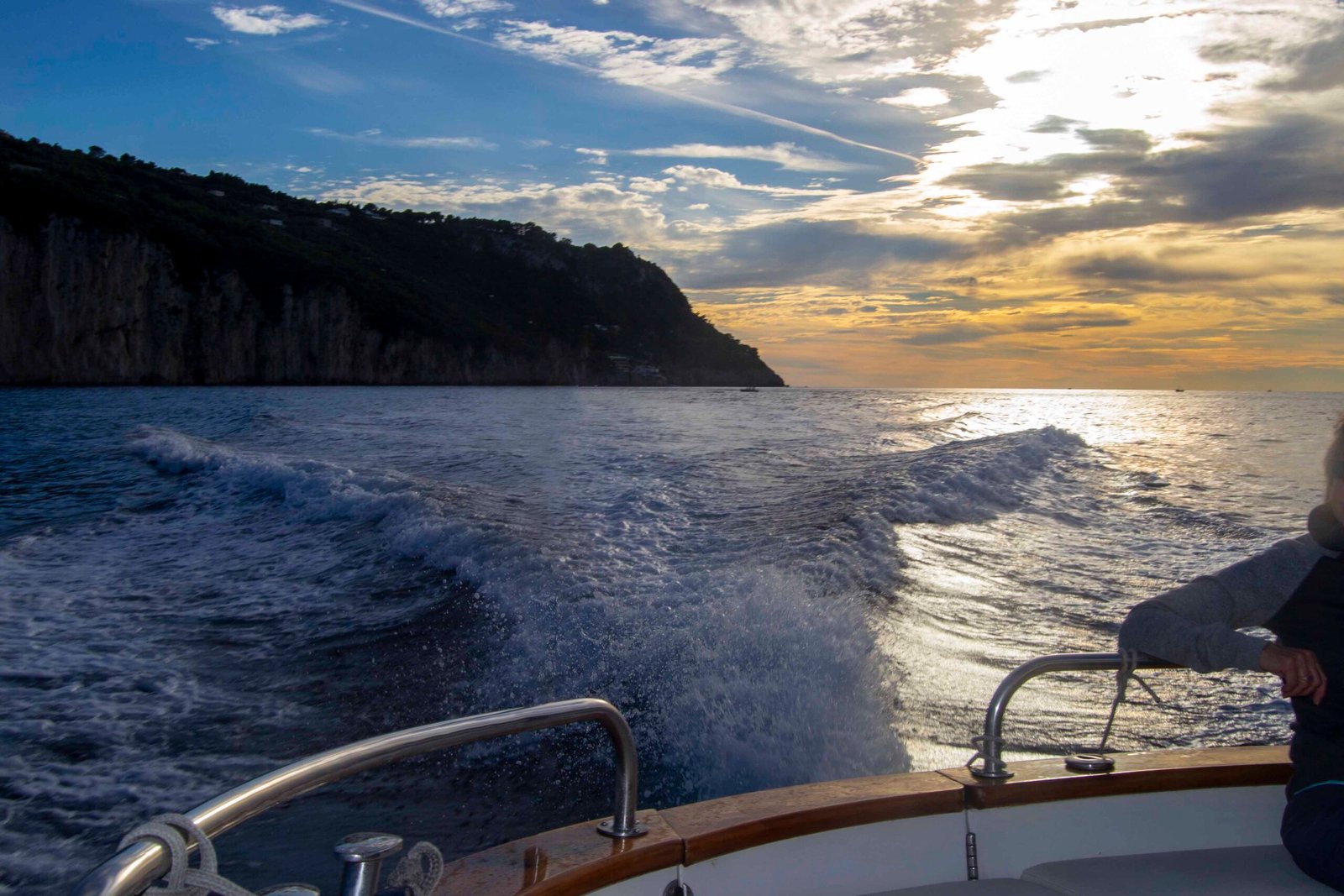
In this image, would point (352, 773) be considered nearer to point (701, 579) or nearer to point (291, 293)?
point (701, 579)

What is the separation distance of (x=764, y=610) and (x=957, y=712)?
1465 mm

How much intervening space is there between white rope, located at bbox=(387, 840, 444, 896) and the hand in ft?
5.24

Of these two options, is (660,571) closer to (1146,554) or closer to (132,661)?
(132,661)

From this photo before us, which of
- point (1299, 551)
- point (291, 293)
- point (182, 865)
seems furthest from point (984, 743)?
point (291, 293)

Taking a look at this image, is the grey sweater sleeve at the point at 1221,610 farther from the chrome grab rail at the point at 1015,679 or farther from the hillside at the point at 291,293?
the hillside at the point at 291,293

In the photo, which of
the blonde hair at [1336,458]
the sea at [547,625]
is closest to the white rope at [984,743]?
the blonde hair at [1336,458]

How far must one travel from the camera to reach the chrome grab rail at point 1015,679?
192 centimetres

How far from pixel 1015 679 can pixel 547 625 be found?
4.37m

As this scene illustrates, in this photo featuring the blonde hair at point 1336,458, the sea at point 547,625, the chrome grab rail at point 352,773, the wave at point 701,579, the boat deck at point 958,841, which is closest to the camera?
the chrome grab rail at point 352,773

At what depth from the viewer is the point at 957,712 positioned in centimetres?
454

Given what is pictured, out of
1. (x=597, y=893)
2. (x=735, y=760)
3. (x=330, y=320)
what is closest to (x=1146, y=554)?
(x=735, y=760)

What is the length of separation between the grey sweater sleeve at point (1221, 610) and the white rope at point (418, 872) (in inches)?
59.7

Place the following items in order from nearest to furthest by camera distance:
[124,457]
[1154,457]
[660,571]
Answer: [660,571]
[124,457]
[1154,457]

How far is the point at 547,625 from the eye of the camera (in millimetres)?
5949
